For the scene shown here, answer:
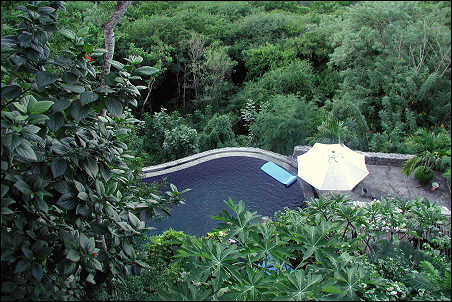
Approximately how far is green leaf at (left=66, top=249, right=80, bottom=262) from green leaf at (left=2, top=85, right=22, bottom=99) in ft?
2.79

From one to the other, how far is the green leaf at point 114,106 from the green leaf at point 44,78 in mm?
303

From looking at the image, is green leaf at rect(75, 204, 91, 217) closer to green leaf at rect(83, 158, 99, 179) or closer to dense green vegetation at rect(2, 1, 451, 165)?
green leaf at rect(83, 158, 99, 179)

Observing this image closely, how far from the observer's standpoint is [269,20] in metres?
12.0

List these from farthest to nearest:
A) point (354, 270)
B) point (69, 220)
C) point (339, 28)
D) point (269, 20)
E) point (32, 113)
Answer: point (269, 20) < point (339, 28) < point (354, 270) < point (69, 220) < point (32, 113)

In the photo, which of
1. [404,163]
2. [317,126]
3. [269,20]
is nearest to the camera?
[404,163]

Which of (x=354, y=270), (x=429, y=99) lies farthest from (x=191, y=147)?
(x=354, y=270)

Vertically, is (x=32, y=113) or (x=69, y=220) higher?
(x=32, y=113)

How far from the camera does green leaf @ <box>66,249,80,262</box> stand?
1832 millimetres

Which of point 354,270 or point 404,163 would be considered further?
point 404,163

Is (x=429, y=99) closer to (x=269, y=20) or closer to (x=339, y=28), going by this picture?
(x=339, y=28)

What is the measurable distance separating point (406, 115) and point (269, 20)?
5.79 m

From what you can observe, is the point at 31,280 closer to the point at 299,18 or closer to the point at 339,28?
the point at 339,28

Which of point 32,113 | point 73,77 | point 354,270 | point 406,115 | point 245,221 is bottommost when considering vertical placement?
point 406,115

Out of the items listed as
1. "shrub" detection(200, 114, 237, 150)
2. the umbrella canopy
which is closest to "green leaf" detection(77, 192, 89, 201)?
the umbrella canopy
